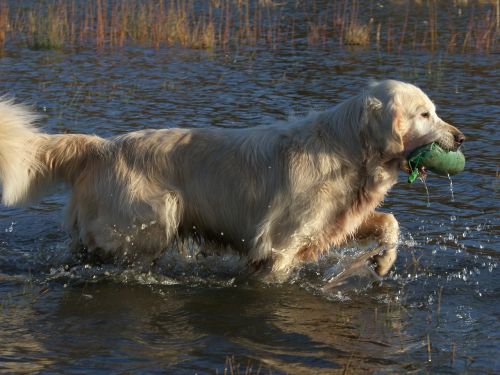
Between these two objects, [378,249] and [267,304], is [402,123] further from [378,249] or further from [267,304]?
[267,304]

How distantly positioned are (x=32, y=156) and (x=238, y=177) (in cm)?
163

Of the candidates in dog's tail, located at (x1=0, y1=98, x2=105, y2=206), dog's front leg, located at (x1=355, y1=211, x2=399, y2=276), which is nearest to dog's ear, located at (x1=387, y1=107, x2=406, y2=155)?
dog's front leg, located at (x1=355, y1=211, x2=399, y2=276)

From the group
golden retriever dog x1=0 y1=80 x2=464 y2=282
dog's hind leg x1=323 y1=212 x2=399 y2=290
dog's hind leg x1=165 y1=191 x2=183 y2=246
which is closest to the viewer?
golden retriever dog x1=0 y1=80 x2=464 y2=282

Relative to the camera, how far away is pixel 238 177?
6793 millimetres

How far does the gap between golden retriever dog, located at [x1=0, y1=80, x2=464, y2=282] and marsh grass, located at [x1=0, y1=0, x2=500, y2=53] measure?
11102mm

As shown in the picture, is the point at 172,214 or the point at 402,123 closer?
the point at 402,123

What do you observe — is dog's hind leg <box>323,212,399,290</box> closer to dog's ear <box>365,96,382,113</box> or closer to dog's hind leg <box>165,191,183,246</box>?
dog's ear <box>365,96,382,113</box>

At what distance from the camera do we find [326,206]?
6582 mm

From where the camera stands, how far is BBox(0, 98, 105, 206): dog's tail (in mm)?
6590

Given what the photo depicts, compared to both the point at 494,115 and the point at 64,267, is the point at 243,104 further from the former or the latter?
the point at 64,267

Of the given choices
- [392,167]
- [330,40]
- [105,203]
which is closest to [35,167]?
[105,203]

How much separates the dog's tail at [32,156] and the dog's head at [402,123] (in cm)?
218

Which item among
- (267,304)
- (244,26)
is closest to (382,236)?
(267,304)

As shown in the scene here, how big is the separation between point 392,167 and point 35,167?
9.22 ft
